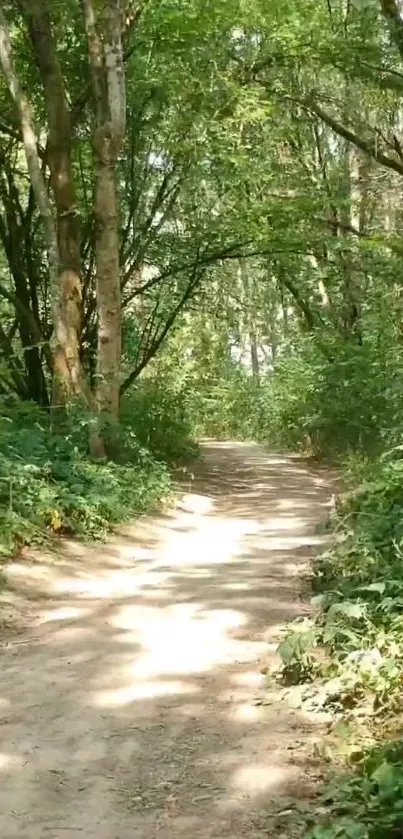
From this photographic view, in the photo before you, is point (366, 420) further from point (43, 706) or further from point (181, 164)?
point (43, 706)

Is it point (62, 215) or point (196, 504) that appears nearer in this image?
point (62, 215)

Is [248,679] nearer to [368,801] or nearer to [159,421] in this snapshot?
[368,801]

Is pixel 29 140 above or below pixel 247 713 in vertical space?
above

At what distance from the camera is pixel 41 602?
6848 millimetres

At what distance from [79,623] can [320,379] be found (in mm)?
11742

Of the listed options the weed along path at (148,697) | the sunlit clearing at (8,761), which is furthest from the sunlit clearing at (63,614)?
the sunlit clearing at (8,761)

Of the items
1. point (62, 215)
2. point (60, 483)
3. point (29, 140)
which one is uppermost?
point (29, 140)

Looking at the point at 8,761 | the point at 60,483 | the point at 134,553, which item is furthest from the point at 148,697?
the point at 60,483

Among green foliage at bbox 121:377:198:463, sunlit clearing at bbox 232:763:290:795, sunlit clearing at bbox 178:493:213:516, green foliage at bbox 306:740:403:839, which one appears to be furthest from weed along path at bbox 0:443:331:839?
green foliage at bbox 121:377:198:463

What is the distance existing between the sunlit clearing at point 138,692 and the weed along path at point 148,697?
0.4 inches

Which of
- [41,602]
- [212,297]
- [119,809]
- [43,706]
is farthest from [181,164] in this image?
[119,809]

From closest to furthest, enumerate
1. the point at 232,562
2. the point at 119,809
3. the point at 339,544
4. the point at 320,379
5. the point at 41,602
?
the point at 119,809 < the point at 41,602 < the point at 339,544 < the point at 232,562 < the point at 320,379

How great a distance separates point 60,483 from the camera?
30.9 ft

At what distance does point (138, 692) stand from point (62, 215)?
8360 millimetres
